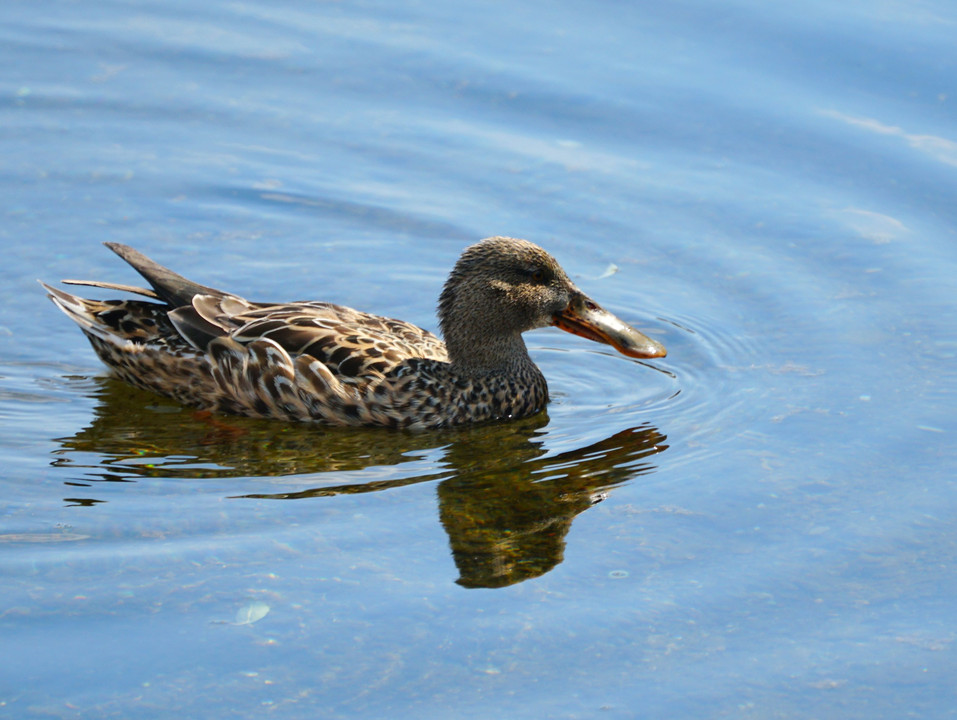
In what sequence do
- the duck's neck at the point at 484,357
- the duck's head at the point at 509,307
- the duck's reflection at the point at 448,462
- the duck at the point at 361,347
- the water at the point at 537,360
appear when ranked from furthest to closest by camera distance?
the duck's neck at the point at 484,357 < the duck's head at the point at 509,307 < the duck at the point at 361,347 < the duck's reflection at the point at 448,462 < the water at the point at 537,360

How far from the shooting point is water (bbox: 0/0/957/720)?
20.9ft

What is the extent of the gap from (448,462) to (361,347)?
1.07m

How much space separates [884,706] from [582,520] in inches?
81.1

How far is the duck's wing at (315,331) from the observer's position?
29.5 ft

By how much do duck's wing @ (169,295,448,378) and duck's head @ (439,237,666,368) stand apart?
33 cm

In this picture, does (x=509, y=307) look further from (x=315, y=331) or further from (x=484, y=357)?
(x=315, y=331)

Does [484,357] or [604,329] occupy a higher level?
[604,329]

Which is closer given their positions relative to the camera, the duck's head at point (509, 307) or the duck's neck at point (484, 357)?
the duck's head at point (509, 307)

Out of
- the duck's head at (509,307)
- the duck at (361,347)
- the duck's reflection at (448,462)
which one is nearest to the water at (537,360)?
the duck's reflection at (448,462)

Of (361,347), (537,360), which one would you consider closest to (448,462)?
(361,347)

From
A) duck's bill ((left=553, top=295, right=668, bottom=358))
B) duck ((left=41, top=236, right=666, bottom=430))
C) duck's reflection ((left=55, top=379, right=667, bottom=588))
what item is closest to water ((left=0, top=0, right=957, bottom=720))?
duck's reflection ((left=55, top=379, right=667, bottom=588))

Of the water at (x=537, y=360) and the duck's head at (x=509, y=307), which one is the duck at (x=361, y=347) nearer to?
the duck's head at (x=509, y=307)

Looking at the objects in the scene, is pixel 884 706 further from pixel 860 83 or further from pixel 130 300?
pixel 860 83

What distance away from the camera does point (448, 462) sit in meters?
8.43
